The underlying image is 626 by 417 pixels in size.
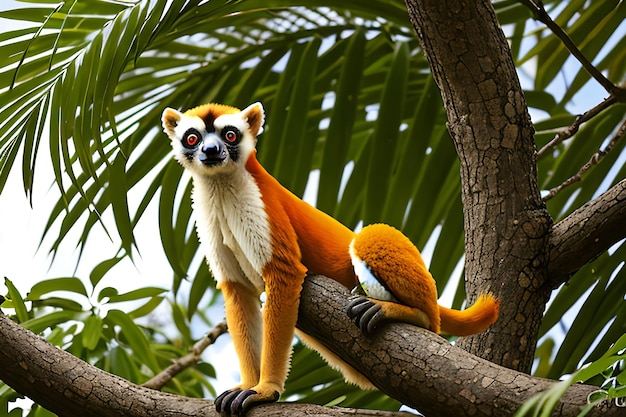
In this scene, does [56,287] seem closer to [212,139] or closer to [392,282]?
[212,139]

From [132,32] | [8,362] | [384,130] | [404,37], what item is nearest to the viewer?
[8,362]

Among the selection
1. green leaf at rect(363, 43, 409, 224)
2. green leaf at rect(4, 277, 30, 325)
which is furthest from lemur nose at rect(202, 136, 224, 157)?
green leaf at rect(4, 277, 30, 325)

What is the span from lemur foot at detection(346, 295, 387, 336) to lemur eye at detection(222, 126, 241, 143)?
37 centimetres

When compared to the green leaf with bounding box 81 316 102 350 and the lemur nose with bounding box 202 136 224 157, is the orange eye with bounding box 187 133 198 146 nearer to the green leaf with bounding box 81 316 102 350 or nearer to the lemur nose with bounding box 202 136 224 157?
the lemur nose with bounding box 202 136 224 157

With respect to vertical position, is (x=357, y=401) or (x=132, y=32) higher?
(x=132, y=32)

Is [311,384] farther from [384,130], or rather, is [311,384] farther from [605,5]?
[605,5]

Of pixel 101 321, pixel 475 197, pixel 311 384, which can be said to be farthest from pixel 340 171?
pixel 101 321

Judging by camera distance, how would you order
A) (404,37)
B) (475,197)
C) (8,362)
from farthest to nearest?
(404,37) → (475,197) → (8,362)

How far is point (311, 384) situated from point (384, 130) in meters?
0.73

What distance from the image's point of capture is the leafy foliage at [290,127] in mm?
1628

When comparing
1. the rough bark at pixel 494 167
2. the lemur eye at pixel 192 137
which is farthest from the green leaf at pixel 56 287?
the rough bark at pixel 494 167

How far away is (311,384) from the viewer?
2123mm

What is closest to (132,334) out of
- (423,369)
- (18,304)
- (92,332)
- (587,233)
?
(92,332)

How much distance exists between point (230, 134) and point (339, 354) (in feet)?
1.45
